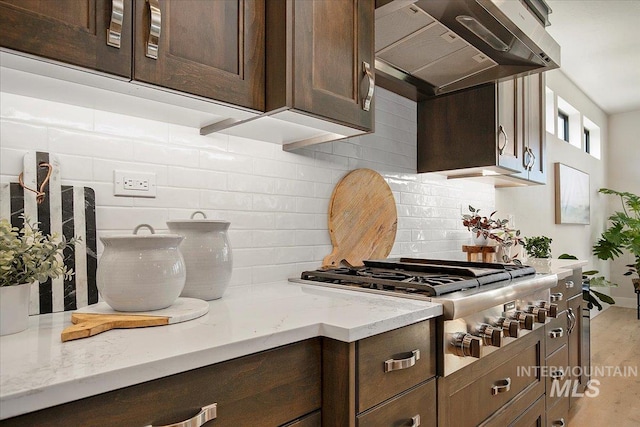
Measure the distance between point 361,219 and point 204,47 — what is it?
121 centimetres

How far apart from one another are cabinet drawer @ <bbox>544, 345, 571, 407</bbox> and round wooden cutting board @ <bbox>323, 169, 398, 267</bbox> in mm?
980

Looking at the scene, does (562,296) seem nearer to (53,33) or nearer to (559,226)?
(53,33)

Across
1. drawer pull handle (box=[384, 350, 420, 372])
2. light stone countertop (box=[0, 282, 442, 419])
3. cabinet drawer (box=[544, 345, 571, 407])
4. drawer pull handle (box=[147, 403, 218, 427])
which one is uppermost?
light stone countertop (box=[0, 282, 442, 419])

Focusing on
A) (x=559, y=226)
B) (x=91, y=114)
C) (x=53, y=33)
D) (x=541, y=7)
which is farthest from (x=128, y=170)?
(x=559, y=226)

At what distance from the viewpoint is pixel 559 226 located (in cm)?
492

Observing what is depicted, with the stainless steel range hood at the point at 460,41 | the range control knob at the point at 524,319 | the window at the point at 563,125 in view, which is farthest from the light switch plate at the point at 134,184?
the window at the point at 563,125

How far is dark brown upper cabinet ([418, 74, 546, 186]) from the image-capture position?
242 cm

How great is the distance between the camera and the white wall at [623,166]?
21.2ft

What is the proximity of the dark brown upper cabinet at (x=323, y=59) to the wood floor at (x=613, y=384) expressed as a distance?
2.53 metres

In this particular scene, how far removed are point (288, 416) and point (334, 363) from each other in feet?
0.52

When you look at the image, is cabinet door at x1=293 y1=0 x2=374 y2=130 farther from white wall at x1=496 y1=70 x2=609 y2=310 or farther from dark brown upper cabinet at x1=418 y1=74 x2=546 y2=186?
white wall at x1=496 y1=70 x2=609 y2=310

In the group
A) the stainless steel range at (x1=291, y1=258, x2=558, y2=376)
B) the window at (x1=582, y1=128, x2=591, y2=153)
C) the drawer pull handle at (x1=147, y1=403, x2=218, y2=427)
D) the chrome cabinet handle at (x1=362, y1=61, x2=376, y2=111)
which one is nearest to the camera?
the drawer pull handle at (x1=147, y1=403, x2=218, y2=427)

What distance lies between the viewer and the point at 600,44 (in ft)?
13.4

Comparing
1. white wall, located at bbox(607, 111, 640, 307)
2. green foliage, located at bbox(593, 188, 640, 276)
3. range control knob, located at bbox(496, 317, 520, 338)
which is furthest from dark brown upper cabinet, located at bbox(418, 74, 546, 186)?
white wall, located at bbox(607, 111, 640, 307)
